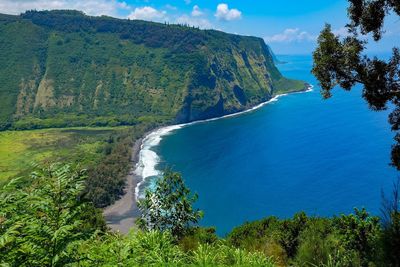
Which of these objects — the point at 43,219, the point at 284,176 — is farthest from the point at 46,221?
the point at 284,176

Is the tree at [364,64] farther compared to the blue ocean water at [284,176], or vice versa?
the blue ocean water at [284,176]

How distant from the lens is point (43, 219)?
10469mm

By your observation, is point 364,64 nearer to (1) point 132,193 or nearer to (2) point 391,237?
(2) point 391,237

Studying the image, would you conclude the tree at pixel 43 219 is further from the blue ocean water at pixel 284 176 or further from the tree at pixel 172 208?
the blue ocean water at pixel 284 176

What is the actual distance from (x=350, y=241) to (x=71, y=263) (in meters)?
35.4

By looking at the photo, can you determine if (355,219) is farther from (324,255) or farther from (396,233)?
(396,233)

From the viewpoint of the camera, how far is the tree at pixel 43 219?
32.1ft

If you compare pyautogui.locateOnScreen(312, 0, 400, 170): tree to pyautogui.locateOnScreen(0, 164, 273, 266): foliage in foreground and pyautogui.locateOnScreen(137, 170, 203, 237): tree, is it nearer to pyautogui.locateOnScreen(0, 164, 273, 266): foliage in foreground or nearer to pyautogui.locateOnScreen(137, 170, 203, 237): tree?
pyautogui.locateOnScreen(0, 164, 273, 266): foliage in foreground

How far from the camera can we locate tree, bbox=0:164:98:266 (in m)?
9.77

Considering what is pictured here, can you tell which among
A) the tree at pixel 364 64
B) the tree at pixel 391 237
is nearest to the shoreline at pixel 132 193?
the tree at pixel 364 64

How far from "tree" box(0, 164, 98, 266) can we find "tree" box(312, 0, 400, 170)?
1314 cm

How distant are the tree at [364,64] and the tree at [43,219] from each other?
517 inches

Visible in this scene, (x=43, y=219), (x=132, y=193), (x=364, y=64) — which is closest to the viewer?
(x=43, y=219)

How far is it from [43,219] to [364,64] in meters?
15.0
